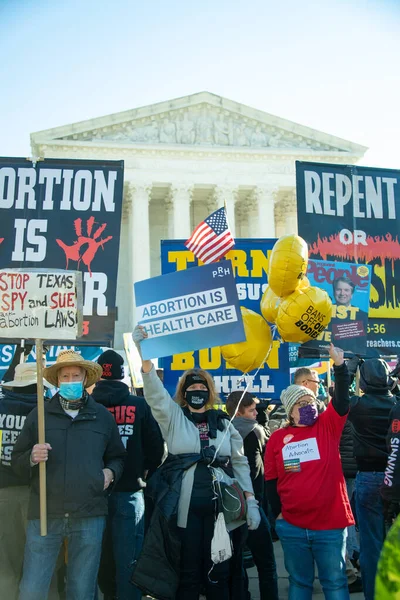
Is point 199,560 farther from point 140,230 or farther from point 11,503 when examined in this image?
point 140,230

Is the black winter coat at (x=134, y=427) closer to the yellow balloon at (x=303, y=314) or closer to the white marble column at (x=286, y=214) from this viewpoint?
the yellow balloon at (x=303, y=314)

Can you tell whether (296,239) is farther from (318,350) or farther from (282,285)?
(318,350)

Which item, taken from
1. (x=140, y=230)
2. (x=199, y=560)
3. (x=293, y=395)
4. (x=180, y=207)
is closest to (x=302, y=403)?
(x=293, y=395)

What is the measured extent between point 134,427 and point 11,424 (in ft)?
2.83

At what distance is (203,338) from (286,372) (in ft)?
8.34

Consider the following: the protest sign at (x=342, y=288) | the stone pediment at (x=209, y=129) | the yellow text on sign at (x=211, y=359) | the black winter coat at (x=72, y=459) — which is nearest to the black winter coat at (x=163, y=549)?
the black winter coat at (x=72, y=459)

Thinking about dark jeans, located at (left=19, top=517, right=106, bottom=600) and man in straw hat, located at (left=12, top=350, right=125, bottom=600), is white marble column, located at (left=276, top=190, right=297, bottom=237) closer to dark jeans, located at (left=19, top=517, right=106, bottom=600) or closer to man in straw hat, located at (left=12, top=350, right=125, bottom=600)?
man in straw hat, located at (left=12, top=350, right=125, bottom=600)

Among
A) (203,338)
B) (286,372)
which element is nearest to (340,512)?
(203,338)

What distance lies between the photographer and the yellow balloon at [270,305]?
15.7 ft

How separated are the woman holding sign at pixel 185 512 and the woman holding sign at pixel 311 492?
279 millimetres

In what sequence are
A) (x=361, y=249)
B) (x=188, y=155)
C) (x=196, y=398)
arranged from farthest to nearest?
(x=188, y=155), (x=361, y=249), (x=196, y=398)

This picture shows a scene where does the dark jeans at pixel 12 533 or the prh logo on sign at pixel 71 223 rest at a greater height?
the prh logo on sign at pixel 71 223

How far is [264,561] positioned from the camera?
15.2 feet

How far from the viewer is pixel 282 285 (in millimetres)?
4621
